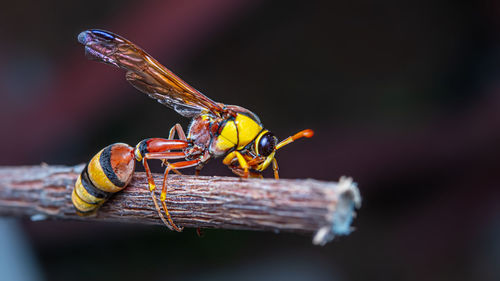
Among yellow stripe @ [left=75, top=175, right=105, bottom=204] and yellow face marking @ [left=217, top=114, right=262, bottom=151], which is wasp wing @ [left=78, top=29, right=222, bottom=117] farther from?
yellow stripe @ [left=75, top=175, right=105, bottom=204]

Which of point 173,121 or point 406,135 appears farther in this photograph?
point 173,121

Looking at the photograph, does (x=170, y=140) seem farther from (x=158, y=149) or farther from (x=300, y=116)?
(x=300, y=116)

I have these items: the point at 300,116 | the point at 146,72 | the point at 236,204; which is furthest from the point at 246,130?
the point at 300,116

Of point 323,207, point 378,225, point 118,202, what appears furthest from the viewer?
point 378,225

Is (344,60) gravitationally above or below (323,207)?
above

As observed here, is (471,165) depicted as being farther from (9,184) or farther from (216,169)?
(9,184)

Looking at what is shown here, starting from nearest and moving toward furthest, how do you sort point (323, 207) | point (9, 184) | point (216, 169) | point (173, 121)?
1. point (323, 207)
2. point (9, 184)
3. point (216, 169)
4. point (173, 121)

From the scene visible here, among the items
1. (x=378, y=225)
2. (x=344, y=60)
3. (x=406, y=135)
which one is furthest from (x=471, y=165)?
(x=344, y=60)
